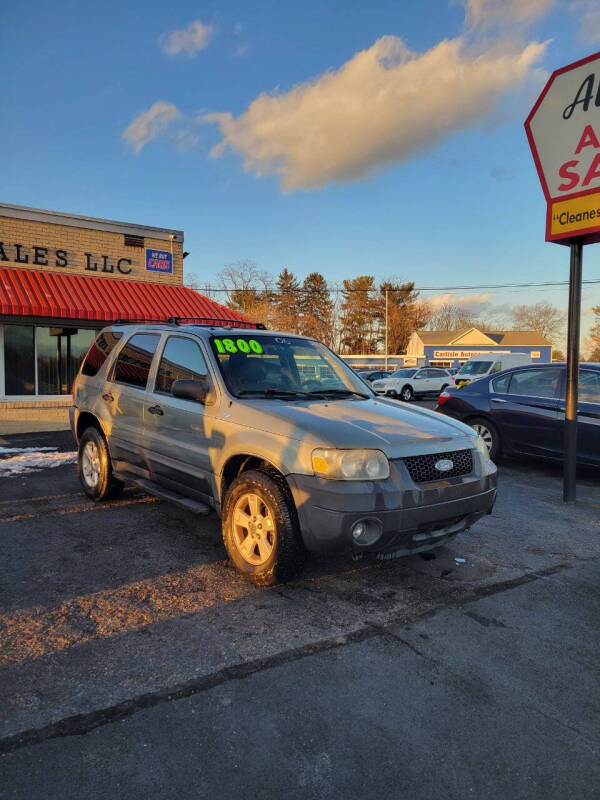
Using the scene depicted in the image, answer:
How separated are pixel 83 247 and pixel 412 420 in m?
12.1

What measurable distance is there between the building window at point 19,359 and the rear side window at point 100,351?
23.7 feet

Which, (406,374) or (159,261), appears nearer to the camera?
(159,261)

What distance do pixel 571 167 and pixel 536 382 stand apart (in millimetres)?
3139

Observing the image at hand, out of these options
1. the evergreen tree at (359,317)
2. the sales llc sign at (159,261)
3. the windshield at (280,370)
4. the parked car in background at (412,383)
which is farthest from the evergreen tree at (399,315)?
the windshield at (280,370)

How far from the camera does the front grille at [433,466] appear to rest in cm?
368

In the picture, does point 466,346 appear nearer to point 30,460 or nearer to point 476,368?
point 476,368

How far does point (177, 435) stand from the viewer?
15.6ft

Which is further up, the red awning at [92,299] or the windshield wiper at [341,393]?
the red awning at [92,299]

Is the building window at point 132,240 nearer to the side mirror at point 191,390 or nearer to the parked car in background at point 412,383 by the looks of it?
the side mirror at point 191,390

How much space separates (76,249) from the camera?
44.8 feet

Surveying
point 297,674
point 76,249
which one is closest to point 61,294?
point 76,249

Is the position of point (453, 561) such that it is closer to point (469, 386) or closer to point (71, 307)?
point (469, 386)

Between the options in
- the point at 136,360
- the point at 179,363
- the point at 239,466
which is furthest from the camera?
the point at 136,360

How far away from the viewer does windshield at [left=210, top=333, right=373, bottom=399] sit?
457cm
